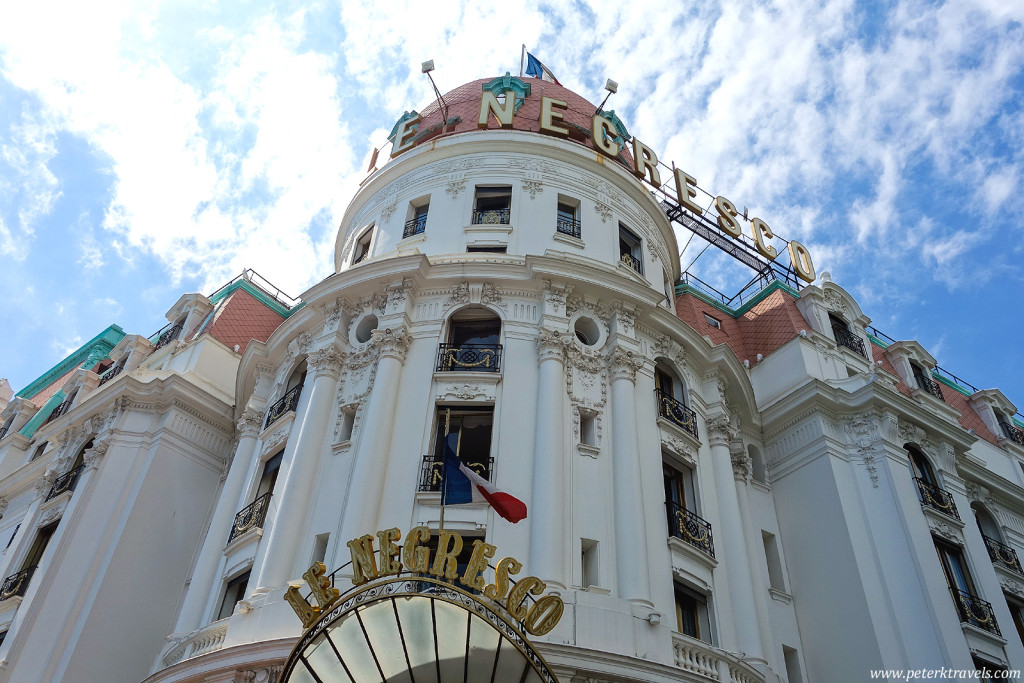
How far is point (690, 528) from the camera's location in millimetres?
20781

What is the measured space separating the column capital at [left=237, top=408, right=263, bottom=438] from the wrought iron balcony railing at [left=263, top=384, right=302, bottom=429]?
0.26 meters

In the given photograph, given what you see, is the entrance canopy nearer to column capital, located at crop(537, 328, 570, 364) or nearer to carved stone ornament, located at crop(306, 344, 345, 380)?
column capital, located at crop(537, 328, 570, 364)

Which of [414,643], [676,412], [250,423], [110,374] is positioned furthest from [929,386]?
[110,374]

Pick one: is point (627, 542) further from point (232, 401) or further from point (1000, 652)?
point (232, 401)

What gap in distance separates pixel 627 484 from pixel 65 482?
18319mm

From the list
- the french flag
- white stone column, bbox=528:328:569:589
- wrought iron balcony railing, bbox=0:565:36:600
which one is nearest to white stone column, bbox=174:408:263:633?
wrought iron balcony railing, bbox=0:565:36:600

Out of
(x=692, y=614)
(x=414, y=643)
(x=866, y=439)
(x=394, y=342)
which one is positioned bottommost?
(x=414, y=643)

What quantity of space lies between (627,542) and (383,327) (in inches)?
335

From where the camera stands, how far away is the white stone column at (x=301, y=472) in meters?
18.2

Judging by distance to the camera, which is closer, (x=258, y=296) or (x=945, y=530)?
(x=945, y=530)

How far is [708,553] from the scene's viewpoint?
20.4 meters

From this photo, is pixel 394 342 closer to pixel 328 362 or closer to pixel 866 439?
pixel 328 362

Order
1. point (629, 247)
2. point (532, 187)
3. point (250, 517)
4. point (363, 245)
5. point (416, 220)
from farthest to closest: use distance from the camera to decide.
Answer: point (363, 245) < point (629, 247) < point (416, 220) < point (532, 187) < point (250, 517)

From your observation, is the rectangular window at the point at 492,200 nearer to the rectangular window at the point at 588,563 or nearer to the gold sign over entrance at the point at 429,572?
the rectangular window at the point at 588,563
